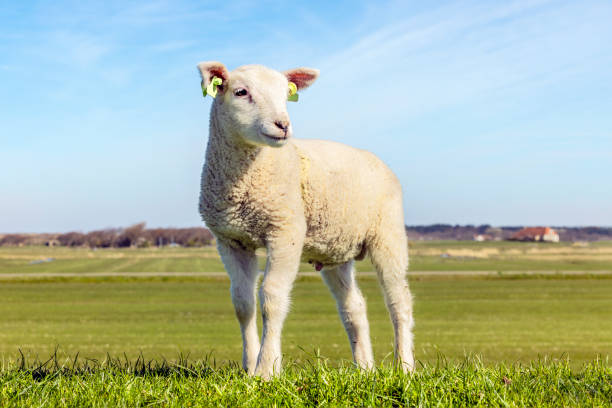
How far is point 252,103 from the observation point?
5.78m

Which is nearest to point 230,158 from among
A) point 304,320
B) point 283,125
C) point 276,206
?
point 276,206

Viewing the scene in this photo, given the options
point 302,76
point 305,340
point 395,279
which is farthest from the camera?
point 305,340

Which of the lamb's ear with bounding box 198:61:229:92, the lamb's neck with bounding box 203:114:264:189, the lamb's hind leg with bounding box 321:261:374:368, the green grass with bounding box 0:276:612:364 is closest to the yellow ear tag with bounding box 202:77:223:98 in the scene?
the lamb's ear with bounding box 198:61:229:92

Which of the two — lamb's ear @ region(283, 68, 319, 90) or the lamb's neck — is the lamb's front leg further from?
lamb's ear @ region(283, 68, 319, 90)

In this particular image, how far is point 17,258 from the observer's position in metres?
80.8

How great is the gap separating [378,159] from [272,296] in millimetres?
2821

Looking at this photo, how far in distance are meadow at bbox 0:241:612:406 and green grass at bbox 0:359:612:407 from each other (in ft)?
0.06

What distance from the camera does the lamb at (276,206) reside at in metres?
5.88

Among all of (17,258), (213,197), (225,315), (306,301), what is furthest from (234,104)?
(17,258)

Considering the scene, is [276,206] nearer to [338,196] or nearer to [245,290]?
[245,290]

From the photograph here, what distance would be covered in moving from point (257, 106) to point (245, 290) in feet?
6.11

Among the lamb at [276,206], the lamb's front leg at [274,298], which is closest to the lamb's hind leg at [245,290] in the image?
the lamb at [276,206]

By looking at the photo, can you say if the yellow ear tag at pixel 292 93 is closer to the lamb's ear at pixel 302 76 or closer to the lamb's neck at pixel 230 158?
the lamb's ear at pixel 302 76

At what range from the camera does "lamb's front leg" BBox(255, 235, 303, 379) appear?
5906 millimetres
